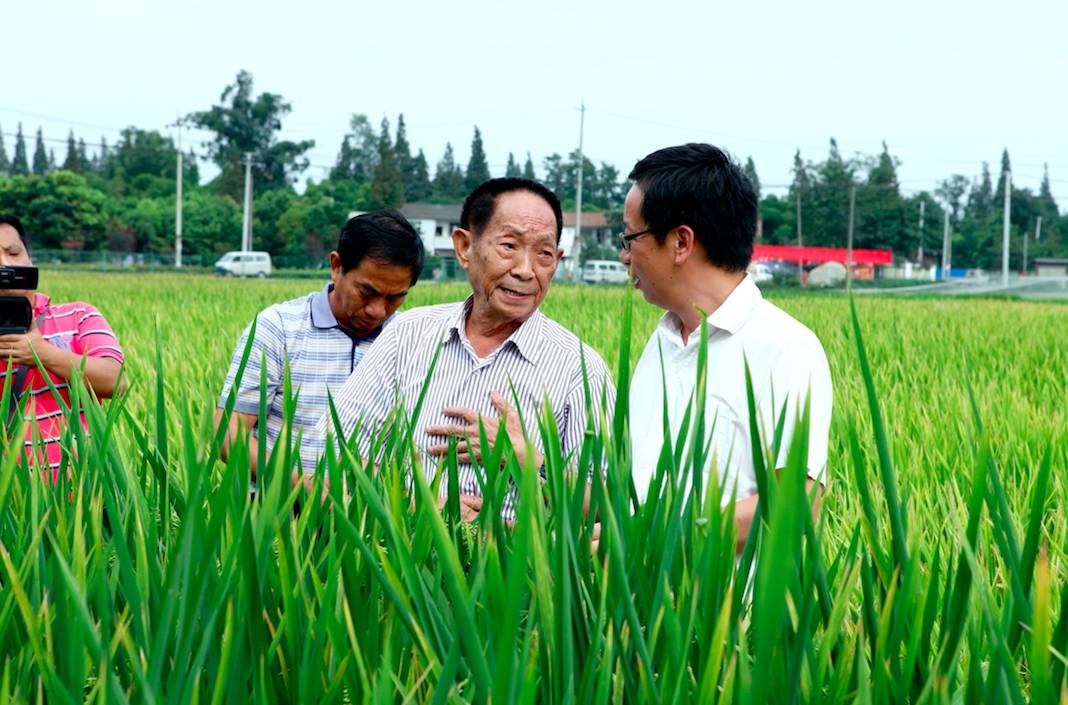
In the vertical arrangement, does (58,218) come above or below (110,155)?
below

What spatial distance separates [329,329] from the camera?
8.14 ft

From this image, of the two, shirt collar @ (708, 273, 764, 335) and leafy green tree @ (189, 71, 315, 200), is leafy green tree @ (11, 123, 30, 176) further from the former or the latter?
shirt collar @ (708, 273, 764, 335)

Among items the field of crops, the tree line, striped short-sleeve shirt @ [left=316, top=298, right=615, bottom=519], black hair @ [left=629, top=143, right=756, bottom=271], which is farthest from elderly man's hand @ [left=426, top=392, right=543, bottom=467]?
the tree line

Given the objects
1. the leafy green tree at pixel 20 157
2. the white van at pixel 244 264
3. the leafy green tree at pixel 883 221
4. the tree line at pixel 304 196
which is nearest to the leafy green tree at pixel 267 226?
the tree line at pixel 304 196

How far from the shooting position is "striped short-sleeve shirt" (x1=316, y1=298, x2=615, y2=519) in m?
2.02

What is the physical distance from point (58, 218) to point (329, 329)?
130ft

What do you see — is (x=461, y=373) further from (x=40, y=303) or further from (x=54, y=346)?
(x=40, y=303)

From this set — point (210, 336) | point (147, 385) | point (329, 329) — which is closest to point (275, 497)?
point (329, 329)

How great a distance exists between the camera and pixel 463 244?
2213mm

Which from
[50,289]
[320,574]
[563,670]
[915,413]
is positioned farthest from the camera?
[50,289]

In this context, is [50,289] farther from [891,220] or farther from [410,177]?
[410,177]

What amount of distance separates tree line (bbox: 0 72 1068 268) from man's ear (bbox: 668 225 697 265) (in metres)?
26.5

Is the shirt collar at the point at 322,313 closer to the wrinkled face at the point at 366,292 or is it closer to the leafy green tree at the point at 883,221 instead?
the wrinkled face at the point at 366,292

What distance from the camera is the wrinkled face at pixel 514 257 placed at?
2.02 m
